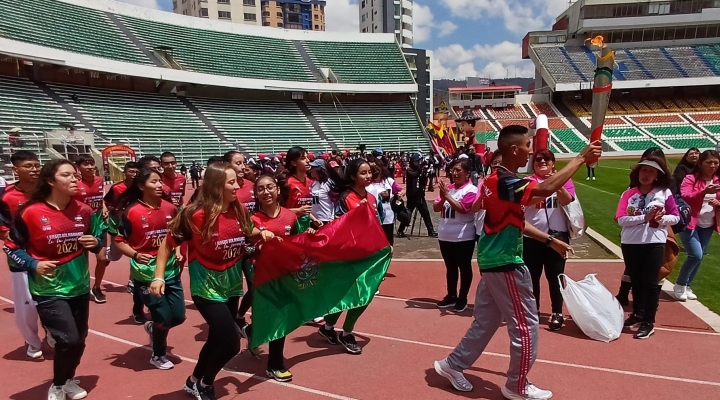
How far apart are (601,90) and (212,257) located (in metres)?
3.04

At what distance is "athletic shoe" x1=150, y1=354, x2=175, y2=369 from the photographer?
182 inches

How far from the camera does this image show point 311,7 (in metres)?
98.7

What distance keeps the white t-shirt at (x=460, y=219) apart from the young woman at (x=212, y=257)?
300cm

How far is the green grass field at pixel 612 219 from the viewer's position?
6675mm

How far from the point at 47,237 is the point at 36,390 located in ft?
4.92

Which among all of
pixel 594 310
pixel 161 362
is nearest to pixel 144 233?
pixel 161 362

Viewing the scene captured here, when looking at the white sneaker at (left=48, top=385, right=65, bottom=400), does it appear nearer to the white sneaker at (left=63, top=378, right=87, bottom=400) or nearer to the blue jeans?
the white sneaker at (left=63, top=378, right=87, bottom=400)

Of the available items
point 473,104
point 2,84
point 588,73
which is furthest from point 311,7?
point 2,84

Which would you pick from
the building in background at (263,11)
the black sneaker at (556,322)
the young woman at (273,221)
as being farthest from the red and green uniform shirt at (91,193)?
the building in background at (263,11)

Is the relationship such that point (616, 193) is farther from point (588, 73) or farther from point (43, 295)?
point (588, 73)

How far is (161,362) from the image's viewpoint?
15.2ft

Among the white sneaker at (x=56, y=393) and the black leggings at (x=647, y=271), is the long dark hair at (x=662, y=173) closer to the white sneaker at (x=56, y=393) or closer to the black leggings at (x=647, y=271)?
the black leggings at (x=647, y=271)

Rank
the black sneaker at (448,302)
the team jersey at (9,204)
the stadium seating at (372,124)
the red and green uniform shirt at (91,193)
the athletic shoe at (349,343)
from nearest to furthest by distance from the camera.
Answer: the team jersey at (9,204) → the athletic shoe at (349,343) → the black sneaker at (448,302) → the red and green uniform shirt at (91,193) → the stadium seating at (372,124)

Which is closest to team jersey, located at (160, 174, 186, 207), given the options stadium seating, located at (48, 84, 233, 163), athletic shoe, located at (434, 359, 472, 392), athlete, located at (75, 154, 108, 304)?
athlete, located at (75, 154, 108, 304)
